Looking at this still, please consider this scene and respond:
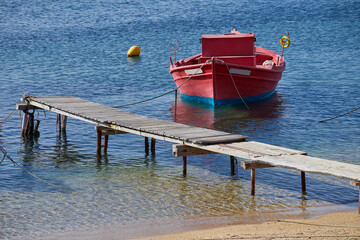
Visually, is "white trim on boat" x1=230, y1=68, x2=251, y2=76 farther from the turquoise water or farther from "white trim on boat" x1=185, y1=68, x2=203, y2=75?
the turquoise water

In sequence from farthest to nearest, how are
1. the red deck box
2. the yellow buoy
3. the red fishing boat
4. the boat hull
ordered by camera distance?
the yellow buoy < the red deck box < the red fishing boat < the boat hull

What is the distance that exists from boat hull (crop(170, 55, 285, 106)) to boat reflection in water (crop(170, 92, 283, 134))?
414 mm

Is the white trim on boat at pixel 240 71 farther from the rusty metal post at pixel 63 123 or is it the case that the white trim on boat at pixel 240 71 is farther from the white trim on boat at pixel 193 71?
the rusty metal post at pixel 63 123

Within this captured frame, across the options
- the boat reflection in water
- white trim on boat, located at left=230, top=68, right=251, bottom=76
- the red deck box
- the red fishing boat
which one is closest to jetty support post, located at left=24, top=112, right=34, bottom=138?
the boat reflection in water

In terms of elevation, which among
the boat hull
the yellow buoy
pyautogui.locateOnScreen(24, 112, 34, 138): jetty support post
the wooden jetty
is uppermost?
the yellow buoy

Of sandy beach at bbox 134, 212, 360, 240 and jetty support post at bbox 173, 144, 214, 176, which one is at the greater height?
jetty support post at bbox 173, 144, 214, 176

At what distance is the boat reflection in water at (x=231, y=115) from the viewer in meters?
23.1

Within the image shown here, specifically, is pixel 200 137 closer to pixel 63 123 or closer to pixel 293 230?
pixel 293 230

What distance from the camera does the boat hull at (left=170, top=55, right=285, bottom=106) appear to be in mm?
24922

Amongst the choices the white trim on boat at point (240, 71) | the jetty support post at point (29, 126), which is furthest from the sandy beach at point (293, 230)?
the white trim on boat at point (240, 71)

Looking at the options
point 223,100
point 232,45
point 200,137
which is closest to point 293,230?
point 200,137

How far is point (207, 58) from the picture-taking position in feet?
88.2

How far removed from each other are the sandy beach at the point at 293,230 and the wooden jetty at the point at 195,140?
91 cm

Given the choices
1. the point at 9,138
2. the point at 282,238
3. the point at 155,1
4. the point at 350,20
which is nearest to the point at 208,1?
the point at 155,1
